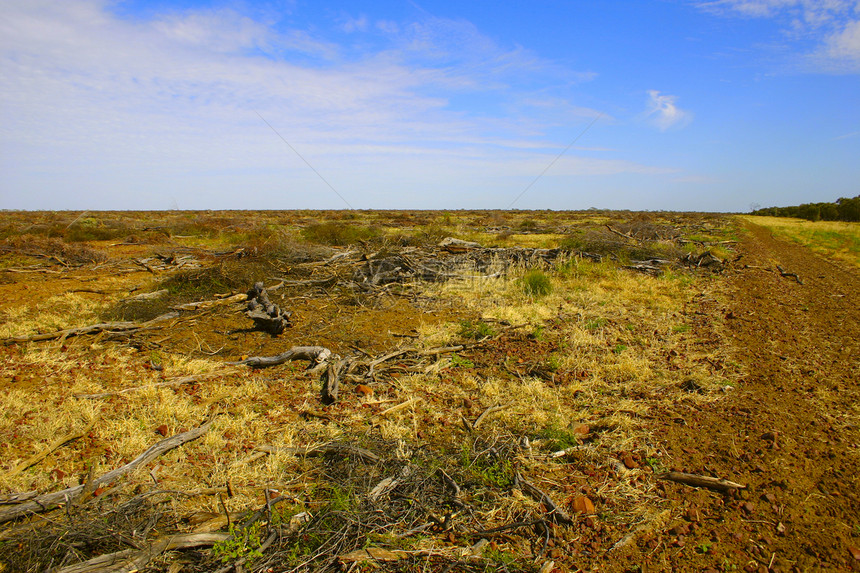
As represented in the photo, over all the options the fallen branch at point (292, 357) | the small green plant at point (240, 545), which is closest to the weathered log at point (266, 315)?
the fallen branch at point (292, 357)

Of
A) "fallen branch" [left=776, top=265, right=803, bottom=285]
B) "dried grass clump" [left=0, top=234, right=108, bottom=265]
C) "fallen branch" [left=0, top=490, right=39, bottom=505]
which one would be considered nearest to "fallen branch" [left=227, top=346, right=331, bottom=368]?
"fallen branch" [left=0, top=490, right=39, bottom=505]

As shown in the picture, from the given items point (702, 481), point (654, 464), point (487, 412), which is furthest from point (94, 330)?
point (702, 481)

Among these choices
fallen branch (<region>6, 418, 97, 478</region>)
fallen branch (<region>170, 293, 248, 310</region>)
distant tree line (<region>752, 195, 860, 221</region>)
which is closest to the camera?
fallen branch (<region>6, 418, 97, 478</region>)

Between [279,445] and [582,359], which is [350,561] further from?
[582,359]

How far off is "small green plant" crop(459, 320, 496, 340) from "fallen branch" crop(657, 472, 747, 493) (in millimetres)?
3474

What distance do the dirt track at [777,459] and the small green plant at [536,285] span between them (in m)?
3.39

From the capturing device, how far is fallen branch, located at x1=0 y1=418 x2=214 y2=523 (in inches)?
99.7

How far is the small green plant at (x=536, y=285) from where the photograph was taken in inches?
346

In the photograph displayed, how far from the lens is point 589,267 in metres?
11.3

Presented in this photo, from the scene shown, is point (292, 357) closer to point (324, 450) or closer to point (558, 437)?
point (324, 450)

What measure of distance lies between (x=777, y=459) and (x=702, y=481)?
31.2 inches

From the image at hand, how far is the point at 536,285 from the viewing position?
8.97 metres

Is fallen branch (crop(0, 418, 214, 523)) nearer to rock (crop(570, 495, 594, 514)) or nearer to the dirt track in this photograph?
rock (crop(570, 495, 594, 514))

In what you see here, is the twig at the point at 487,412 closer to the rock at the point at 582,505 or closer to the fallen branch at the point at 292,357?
the rock at the point at 582,505
